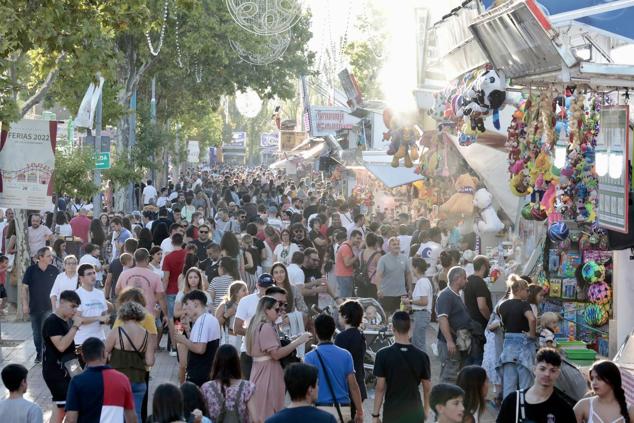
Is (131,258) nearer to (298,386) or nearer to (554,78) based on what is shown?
(554,78)

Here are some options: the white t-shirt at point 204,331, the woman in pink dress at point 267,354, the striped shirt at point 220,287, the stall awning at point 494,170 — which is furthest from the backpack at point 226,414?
the stall awning at point 494,170

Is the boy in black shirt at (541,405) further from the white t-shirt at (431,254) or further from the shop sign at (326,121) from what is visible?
the shop sign at (326,121)

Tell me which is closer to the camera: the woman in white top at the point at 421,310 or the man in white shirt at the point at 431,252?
the woman in white top at the point at 421,310

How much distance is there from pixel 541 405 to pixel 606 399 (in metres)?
0.44

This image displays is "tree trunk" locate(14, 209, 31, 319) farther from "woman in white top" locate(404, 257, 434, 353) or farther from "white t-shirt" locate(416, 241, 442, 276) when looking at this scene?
"woman in white top" locate(404, 257, 434, 353)

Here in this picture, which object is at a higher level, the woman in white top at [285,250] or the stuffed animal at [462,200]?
the stuffed animal at [462,200]

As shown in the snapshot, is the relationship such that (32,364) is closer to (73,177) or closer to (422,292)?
(422,292)

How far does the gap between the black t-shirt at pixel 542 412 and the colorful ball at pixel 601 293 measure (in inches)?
208

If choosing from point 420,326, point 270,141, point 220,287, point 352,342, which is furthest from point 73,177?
point 270,141

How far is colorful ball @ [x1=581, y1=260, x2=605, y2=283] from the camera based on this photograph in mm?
12820

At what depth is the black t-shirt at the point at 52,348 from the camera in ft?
34.3

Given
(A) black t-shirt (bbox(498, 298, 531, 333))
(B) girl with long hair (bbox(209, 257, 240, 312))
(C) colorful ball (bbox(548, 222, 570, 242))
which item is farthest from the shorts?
(C) colorful ball (bbox(548, 222, 570, 242))

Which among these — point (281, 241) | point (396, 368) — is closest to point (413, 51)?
point (281, 241)

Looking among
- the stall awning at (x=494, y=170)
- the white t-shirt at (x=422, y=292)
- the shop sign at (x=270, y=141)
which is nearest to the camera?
the white t-shirt at (x=422, y=292)
